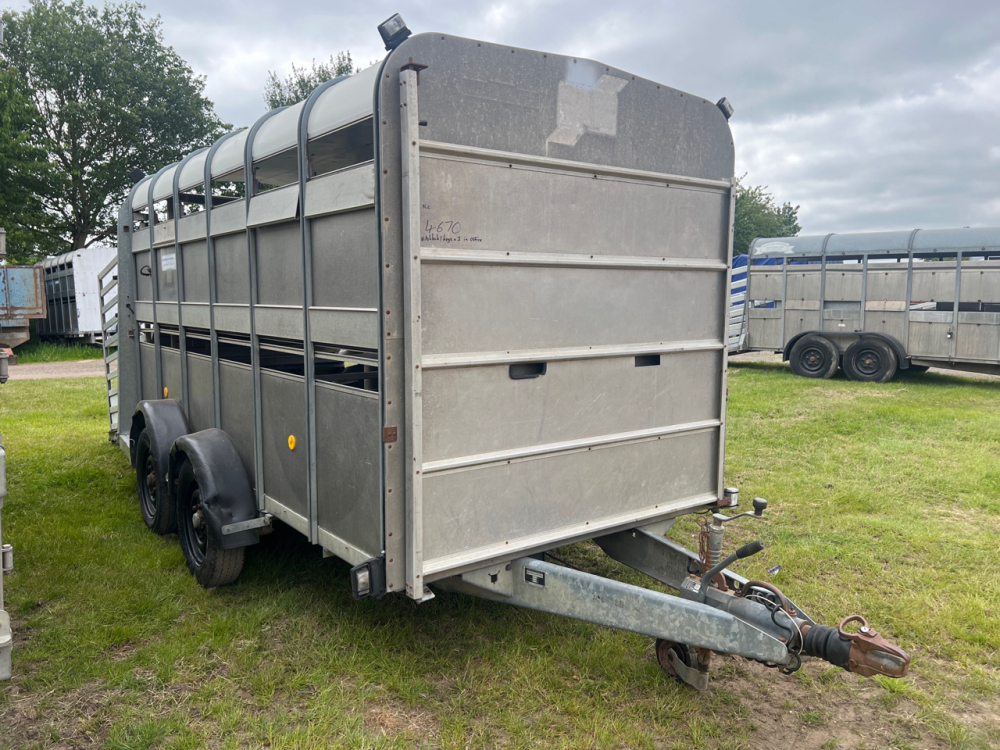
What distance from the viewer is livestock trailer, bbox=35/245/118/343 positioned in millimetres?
18047

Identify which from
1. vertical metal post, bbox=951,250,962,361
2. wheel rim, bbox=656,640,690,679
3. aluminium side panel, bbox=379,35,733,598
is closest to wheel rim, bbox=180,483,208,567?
aluminium side panel, bbox=379,35,733,598

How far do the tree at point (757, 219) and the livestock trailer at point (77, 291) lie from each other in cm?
3051

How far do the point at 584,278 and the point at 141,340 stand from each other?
4210 millimetres

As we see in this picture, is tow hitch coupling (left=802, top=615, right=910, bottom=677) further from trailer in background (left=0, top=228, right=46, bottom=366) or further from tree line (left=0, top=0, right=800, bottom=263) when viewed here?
tree line (left=0, top=0, right=800, bottom=263)

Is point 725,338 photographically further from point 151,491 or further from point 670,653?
point 151,491

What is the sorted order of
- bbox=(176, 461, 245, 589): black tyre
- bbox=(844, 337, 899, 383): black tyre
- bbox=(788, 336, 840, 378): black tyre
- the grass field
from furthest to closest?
bbox=(788, 336, 840, 378): black tyre → bbox=(844, 337, 899, 383): black tyre → bbox=(176, 461, 245, 589): black tyre → the grass field

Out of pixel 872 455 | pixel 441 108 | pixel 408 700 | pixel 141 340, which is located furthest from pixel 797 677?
pixel 141 340

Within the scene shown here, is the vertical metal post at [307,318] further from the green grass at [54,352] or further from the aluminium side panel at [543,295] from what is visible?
the green grass at [54,352]

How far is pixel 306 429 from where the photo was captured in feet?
11.4

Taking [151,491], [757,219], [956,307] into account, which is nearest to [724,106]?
[151,491]

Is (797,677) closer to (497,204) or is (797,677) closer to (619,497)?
(619,497)

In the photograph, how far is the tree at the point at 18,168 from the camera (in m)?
20.6

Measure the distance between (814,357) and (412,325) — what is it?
1202 centimetres

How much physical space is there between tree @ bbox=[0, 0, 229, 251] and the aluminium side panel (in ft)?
77.4
